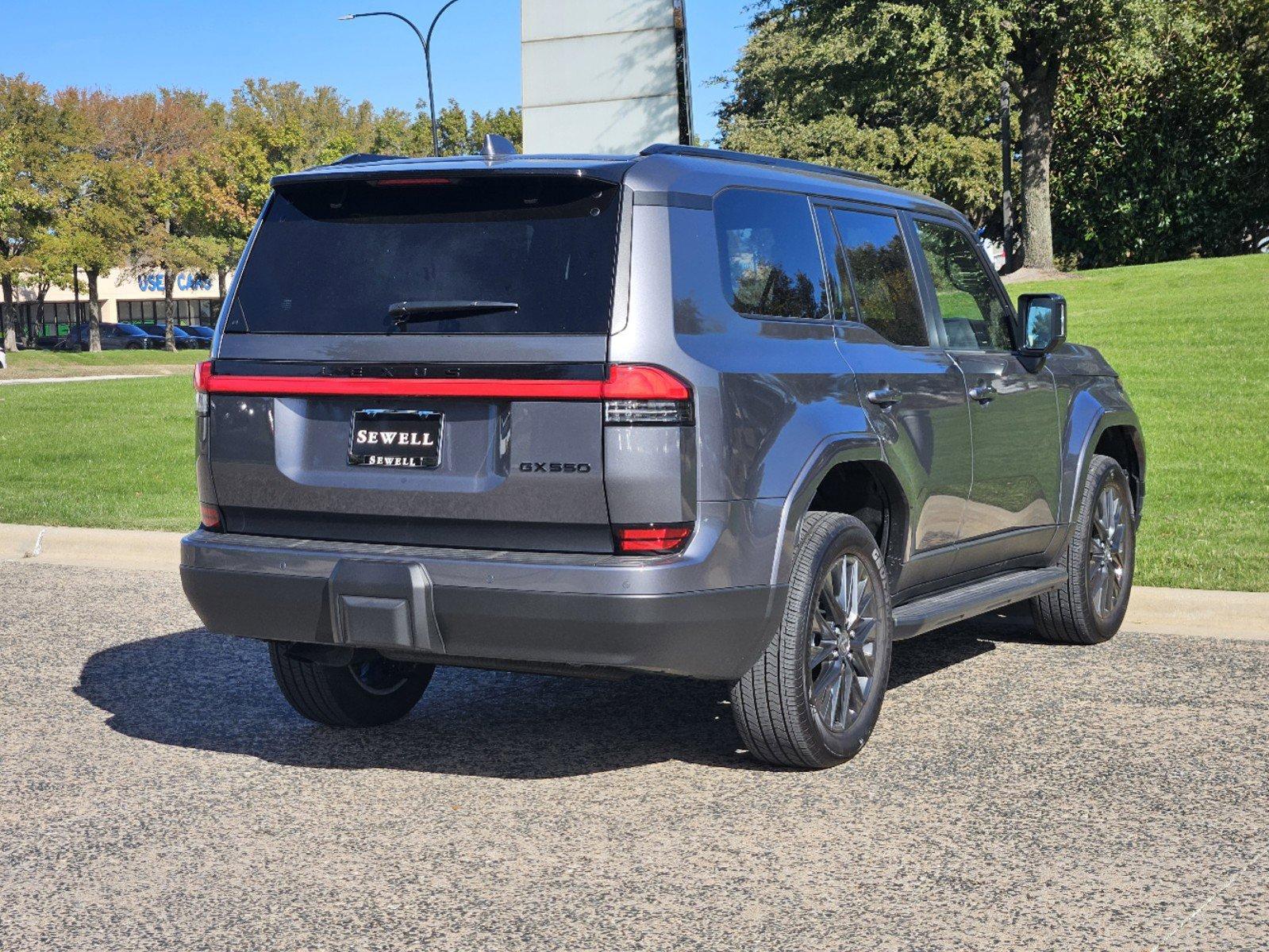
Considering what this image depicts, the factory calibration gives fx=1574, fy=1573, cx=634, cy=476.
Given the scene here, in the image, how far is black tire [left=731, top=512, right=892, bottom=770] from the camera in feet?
16.0

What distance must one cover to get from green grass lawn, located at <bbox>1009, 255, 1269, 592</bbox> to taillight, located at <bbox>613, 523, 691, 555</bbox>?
175 inches

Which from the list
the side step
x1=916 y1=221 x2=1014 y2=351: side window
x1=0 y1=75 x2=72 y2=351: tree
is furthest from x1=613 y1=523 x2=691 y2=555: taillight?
x1=0 y1=75 x2=72 y2=351: tree

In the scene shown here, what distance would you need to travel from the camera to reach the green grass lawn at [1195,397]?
9.00 metres

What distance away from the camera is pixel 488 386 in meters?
4.52

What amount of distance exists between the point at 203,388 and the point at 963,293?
120 inches

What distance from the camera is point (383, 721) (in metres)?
5.96

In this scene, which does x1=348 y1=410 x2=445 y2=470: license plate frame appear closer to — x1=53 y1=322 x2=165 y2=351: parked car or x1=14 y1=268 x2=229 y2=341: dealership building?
x1=53 y1=322 x2=165 y2=351: parked car

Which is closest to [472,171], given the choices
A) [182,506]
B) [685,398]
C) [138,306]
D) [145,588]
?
[685,398]

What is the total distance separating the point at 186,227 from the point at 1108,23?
4452cm

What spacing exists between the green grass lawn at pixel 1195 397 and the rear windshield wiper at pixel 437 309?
15.6 ft

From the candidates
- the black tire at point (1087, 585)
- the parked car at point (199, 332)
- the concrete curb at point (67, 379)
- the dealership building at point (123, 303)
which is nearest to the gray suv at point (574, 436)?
the black tire at point (1087, 585)

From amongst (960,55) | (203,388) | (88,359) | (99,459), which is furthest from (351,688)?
(88,359)

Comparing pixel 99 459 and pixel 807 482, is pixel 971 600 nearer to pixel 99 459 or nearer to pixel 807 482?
pixel 807 482

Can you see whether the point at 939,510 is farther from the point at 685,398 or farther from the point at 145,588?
the point at 145,588
